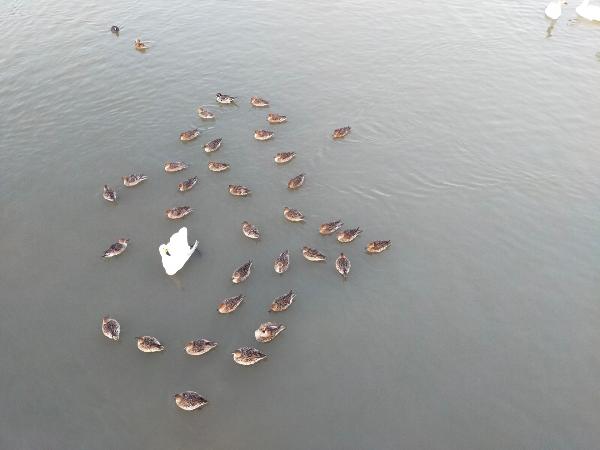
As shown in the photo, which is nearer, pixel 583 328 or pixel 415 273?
pixel 583 328

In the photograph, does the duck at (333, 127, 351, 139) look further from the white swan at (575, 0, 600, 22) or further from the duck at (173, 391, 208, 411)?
the white swan at (575, 0, 600, 22)

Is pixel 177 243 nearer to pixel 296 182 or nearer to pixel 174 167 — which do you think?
pixel 174 167

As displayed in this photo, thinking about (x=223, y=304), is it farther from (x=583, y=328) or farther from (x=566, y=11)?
(x=566, y=11)

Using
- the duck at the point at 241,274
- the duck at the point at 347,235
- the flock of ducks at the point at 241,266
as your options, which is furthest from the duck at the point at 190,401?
the duck at the point at 347,235

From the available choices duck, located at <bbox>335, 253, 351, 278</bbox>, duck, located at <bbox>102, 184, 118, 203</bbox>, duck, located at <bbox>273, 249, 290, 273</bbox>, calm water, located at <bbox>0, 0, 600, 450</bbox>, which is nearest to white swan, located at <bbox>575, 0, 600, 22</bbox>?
calm water, located at <bbox>0, 0, 600, 450</bbox>

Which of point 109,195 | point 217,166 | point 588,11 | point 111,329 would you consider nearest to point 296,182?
point 217,166

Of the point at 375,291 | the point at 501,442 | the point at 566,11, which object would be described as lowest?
the point at 501,442

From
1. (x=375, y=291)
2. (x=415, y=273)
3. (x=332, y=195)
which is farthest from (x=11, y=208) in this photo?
(x=415, y=273)
